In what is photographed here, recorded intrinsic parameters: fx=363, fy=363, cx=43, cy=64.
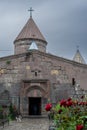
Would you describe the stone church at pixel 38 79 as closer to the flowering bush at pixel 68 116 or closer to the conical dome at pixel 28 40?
the conical dome at pixel 28 40

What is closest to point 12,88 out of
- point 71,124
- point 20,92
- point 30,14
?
point 20,92

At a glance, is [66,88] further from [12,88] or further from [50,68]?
[12,88]

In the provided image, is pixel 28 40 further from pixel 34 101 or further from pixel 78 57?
pixel 78 57

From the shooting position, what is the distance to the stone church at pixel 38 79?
85.3 feet

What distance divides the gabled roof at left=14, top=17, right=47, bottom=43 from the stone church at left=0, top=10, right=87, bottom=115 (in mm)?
8367

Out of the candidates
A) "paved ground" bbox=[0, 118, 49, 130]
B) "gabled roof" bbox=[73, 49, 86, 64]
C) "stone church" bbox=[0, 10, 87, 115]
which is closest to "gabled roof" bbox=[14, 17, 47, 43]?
"stone church" bbox=[0, 10, 87, 115]

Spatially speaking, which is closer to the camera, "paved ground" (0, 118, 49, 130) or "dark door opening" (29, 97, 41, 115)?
"paved ground" (0, 118, 49, 130)

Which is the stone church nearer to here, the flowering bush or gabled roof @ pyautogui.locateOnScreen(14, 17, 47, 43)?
gabled roof @ pyautogui.locateOnScreen(14, 17, 47, 43)

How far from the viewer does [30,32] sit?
35.6m

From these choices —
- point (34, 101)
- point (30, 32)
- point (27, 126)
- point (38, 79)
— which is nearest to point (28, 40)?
point (30, 32)

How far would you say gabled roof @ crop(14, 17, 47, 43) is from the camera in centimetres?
3491

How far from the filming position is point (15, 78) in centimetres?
2630

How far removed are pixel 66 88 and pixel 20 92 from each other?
11.0ft

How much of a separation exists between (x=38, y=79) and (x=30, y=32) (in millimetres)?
10381
